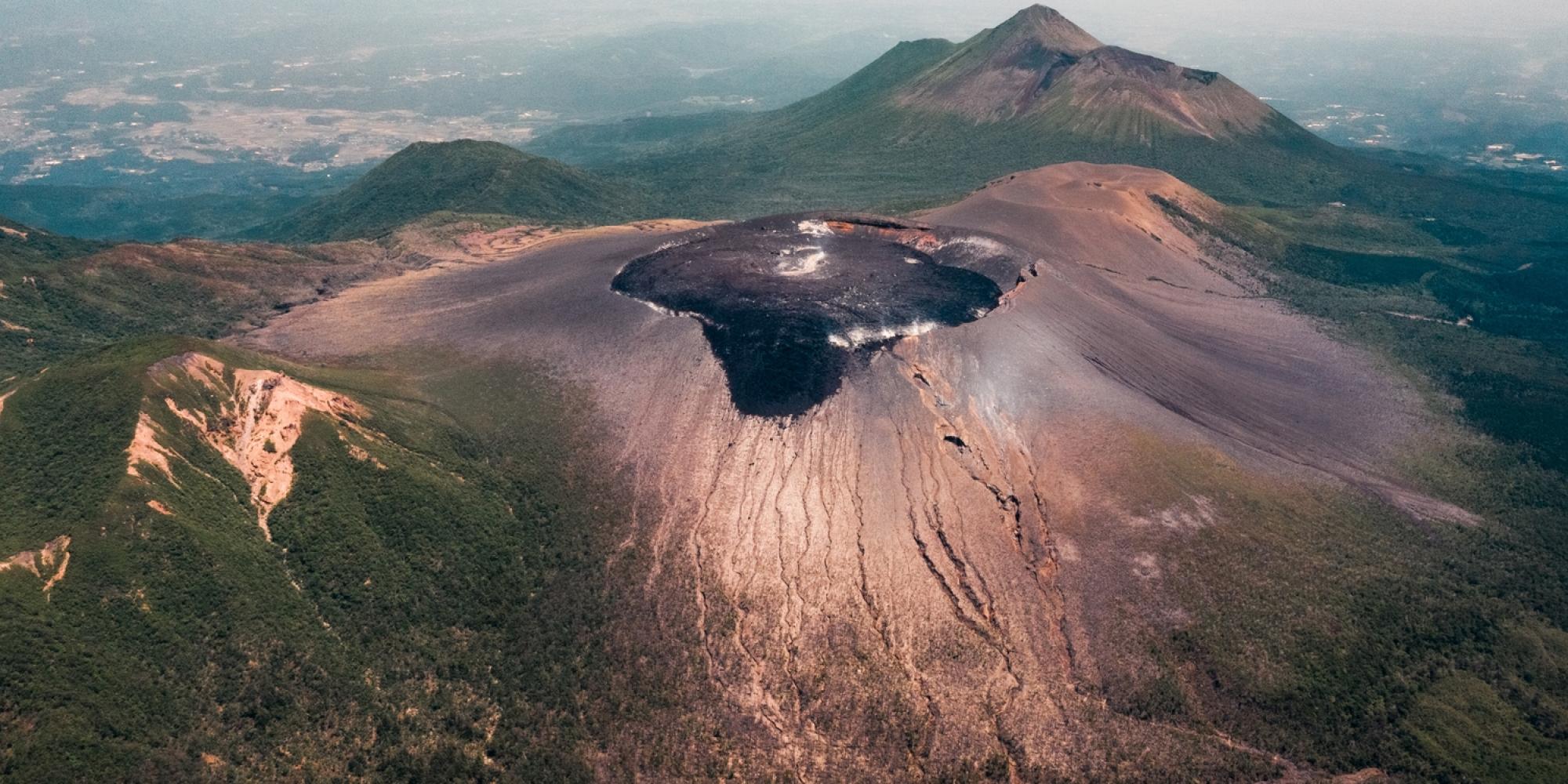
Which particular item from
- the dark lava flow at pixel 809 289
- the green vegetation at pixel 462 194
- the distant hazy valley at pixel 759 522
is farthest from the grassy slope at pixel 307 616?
the green vegetation at pixel 462 194

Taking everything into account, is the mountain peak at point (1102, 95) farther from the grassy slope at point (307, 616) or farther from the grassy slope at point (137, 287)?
the grassy slope at point (307, 616)

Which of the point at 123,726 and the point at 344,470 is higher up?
the point at 344,470

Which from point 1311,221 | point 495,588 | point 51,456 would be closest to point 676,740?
point 495,588

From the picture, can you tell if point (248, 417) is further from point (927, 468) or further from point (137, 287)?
point (137, 287)

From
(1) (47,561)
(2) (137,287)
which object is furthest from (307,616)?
(2) (137,287)

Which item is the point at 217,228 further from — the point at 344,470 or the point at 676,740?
the point at 676,740

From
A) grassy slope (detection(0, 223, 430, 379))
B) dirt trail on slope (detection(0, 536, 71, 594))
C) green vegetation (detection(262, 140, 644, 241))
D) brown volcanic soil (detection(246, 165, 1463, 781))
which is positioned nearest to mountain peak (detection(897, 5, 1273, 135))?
green vegetation (detection(262, 140, 644, 241))

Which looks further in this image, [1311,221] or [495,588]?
[1311,221]
